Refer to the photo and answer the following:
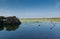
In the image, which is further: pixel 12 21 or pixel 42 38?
pixel 12 21

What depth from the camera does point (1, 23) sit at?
1000cm

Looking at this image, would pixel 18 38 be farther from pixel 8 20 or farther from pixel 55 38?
pixel 8 20

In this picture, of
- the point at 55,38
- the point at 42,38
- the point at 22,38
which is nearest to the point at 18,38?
the point at 22,38

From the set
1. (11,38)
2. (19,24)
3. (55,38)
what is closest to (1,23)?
(19,24)

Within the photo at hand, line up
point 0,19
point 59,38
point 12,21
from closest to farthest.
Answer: point 59,38
point 0,19
point 12,21

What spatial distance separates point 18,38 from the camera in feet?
16.7

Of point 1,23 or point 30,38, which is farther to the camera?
point 1,23

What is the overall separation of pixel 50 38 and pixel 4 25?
18.5ft

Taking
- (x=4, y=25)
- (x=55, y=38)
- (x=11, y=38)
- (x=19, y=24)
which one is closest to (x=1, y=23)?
(x=4, y=25)

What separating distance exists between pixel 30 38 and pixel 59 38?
1.06m

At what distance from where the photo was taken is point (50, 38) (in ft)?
16.9

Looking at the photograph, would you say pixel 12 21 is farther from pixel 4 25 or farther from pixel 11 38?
pixel 11 38

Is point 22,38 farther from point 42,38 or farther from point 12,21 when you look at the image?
point 12,21

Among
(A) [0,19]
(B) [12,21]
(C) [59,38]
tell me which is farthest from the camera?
(B) [12,21]
